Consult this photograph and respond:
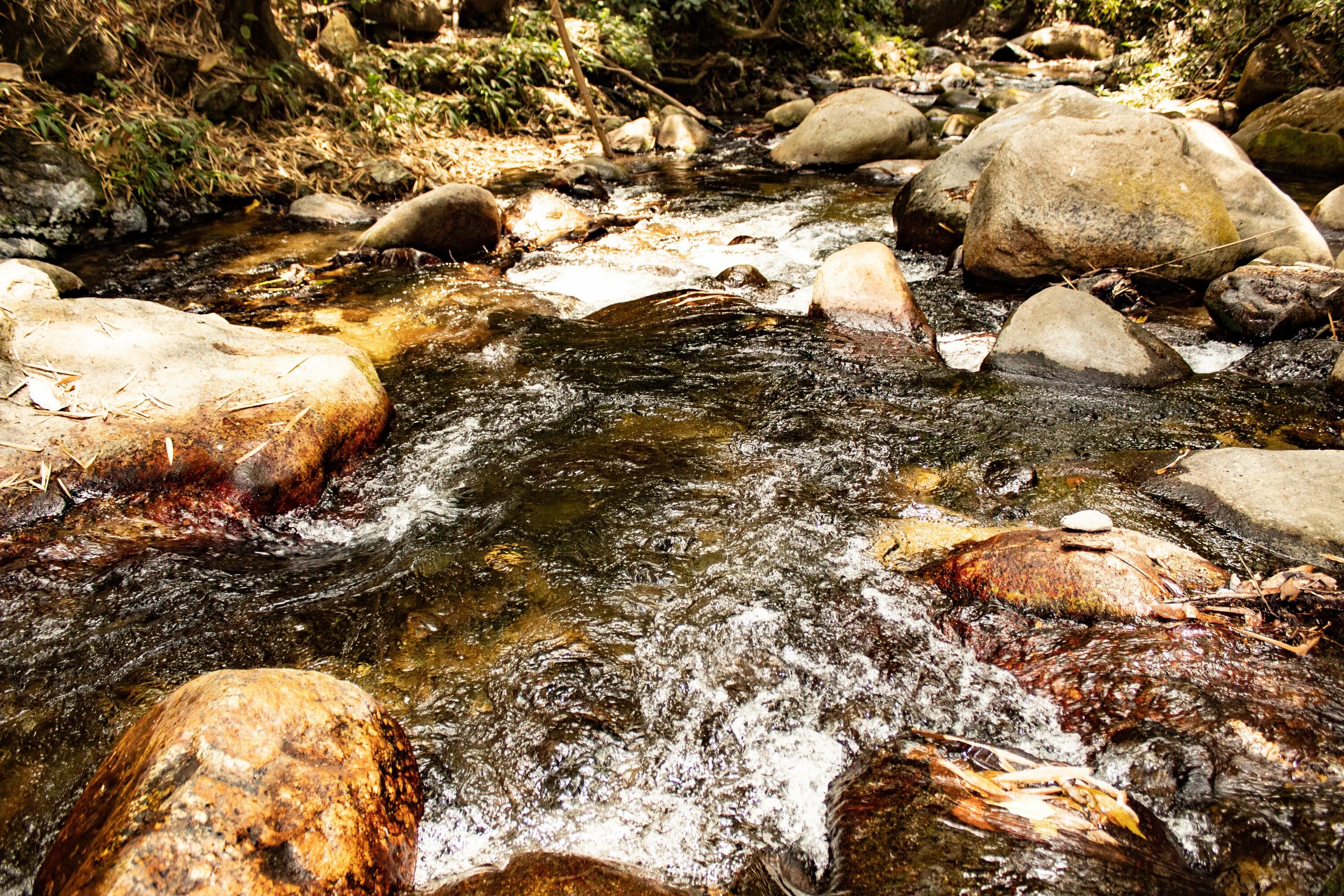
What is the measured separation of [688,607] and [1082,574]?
143 centimetres

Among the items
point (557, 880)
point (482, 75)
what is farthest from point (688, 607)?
point (482, 75)

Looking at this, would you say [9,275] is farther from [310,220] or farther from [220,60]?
[220,60]

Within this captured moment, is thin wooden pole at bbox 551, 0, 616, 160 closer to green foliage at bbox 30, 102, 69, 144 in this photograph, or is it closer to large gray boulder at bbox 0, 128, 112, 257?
green foliage at bbox 30, 102, 69, 144

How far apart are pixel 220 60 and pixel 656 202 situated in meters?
5.94

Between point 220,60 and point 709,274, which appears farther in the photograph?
point 220,60

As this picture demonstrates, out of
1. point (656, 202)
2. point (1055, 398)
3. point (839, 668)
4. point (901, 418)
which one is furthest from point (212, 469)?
point (656, 202)

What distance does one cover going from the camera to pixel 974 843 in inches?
65.8

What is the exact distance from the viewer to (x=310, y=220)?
7.96 m

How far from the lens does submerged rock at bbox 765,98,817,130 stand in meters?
13.2

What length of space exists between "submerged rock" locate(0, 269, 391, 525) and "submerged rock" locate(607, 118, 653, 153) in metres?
9.76

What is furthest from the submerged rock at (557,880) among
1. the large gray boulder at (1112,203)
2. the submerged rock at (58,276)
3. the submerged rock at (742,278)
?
the submerged rock at (58,276)

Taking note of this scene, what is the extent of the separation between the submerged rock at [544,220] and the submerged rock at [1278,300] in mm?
5825

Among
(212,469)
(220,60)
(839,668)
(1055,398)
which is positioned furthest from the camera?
(220,60)

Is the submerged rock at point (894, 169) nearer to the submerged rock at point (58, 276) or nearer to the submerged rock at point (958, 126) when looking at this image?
the submerged rock at point (958, 126)
